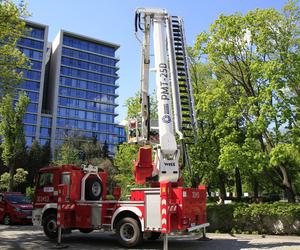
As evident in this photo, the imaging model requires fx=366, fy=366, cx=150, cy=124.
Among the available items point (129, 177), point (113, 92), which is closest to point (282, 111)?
point (129, 177)

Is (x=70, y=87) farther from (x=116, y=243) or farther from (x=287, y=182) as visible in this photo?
(x=116, y=243)

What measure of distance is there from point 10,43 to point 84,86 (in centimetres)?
10440

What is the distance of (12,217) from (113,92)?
10890cm

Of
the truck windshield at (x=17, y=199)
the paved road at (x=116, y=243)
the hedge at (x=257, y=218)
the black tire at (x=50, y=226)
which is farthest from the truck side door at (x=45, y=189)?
the hedge at (x=257, y=218)

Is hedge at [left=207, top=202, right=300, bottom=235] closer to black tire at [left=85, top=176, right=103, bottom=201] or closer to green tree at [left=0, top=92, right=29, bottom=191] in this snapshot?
black tire at [left=85, top=176, right=103, bottom=201]

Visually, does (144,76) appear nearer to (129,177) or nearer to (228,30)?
(228,30)

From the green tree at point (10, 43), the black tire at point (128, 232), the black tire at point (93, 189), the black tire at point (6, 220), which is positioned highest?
the green tree at point (10, 43)

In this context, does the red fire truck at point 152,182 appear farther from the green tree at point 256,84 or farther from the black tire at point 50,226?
the green tree at point 256,84

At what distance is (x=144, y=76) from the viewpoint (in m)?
13.7

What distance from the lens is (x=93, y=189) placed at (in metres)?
14.7

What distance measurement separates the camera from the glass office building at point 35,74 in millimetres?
107125

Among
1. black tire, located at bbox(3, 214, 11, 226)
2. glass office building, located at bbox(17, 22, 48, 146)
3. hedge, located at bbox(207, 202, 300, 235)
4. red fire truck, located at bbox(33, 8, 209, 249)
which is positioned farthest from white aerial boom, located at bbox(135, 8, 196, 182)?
glass office building, located at bbox(17, 22, 48, 146)

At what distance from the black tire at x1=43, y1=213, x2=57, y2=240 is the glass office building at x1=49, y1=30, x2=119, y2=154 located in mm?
97957

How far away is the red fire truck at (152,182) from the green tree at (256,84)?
573cm
